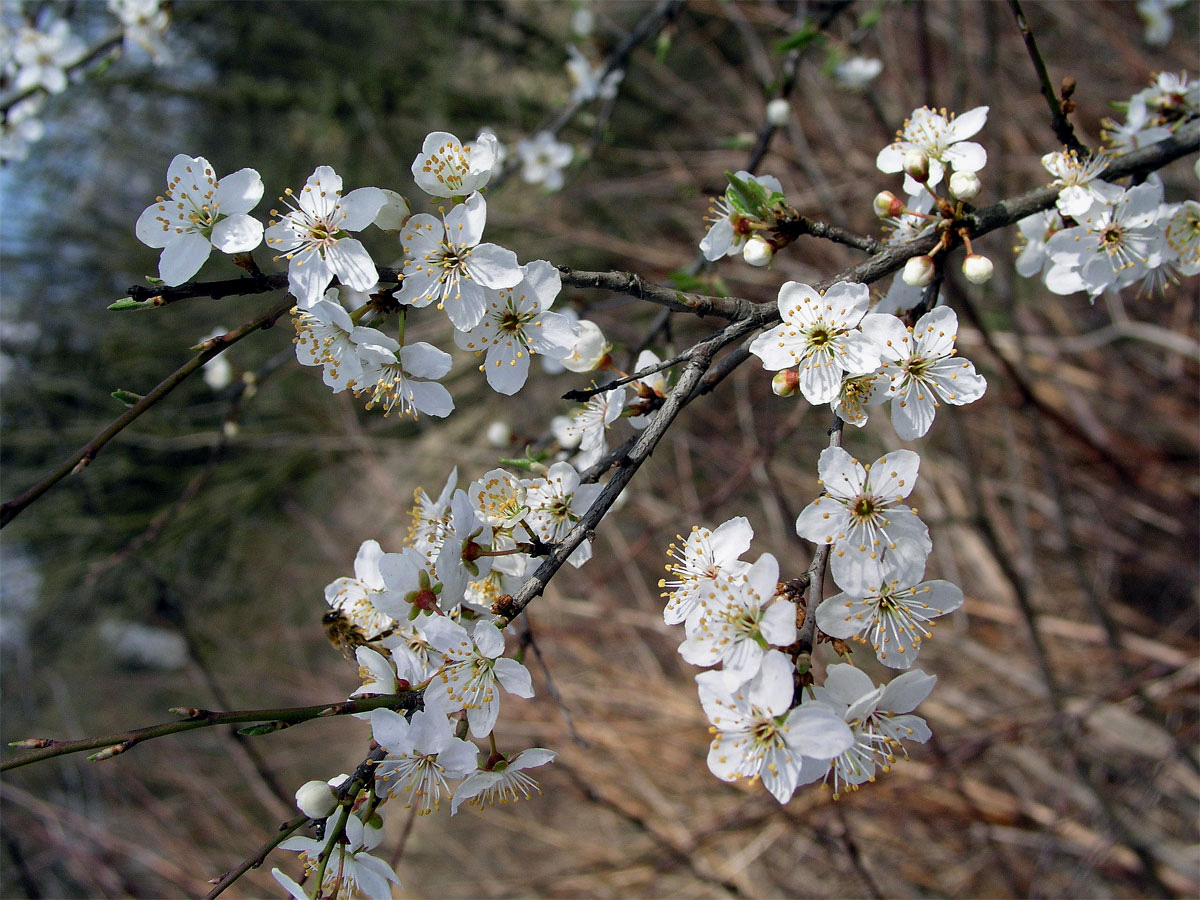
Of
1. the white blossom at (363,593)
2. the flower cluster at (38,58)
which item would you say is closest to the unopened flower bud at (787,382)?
the white blossom at (363,593)

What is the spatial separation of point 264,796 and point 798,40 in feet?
10.9

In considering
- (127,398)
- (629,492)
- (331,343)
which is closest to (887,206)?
(331,343)

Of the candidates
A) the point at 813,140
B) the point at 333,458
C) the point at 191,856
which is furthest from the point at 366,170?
the point at 191,856

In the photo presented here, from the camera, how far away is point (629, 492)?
3199 millimetres

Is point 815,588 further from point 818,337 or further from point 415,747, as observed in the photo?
point 415,747

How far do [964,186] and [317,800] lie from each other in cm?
118

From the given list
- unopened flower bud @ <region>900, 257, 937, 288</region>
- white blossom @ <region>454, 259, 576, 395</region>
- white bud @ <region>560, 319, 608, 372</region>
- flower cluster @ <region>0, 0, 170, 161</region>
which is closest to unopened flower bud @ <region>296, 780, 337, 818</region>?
white blossom @ <region>454, 259, 576, 395</region>

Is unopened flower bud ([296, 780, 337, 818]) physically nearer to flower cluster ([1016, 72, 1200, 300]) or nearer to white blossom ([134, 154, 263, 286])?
white blossom ([134, 154, 263, 286])

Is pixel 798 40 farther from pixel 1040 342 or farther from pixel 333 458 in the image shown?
pixel 333 458

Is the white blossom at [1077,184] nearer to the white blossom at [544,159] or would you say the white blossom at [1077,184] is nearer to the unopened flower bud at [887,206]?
the unopened flower bud at [887,206]

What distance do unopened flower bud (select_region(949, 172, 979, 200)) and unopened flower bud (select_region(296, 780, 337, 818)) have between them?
1155 millimetres

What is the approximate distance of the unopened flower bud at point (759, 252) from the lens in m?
0.99

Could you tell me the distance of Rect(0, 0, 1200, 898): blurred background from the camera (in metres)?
2.52

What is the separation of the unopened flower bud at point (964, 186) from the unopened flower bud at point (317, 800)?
1155 mm
